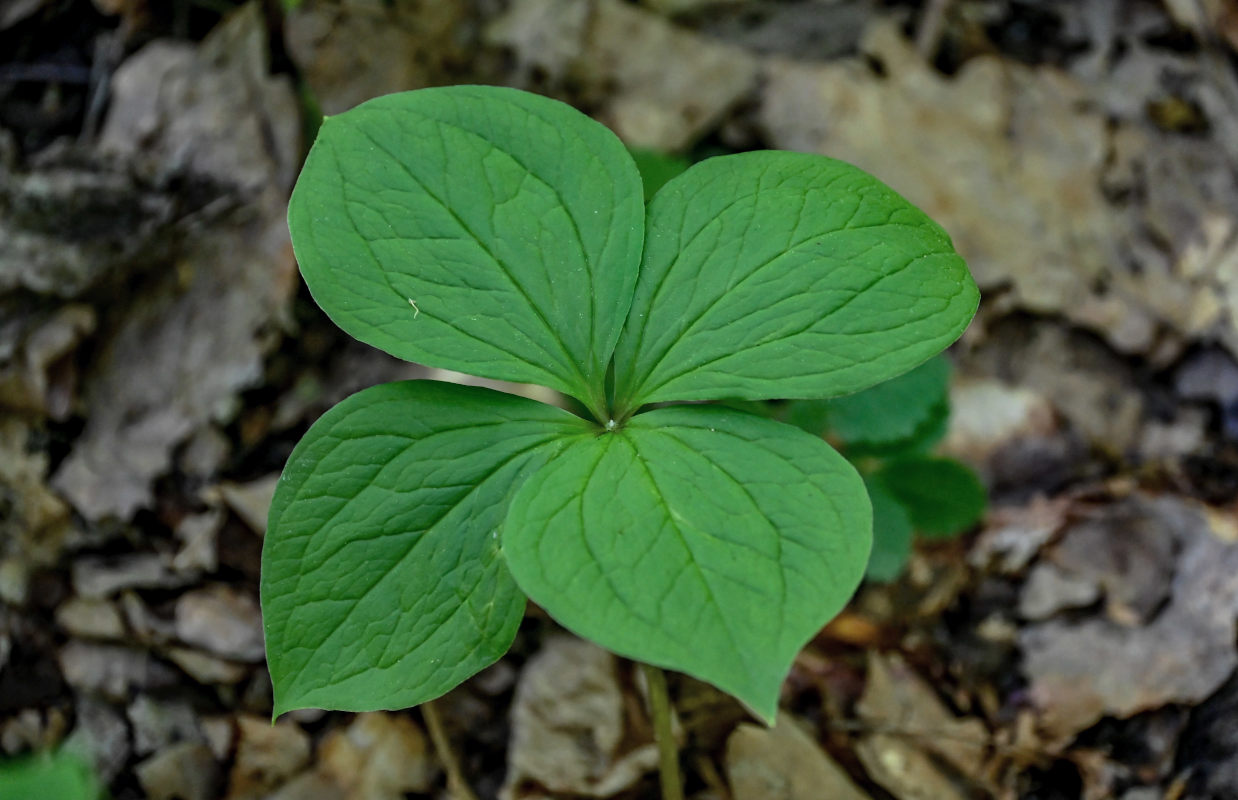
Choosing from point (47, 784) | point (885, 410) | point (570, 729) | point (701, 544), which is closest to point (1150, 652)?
point (885, 410)

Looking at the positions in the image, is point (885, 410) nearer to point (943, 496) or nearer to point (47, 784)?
point (943, 496)

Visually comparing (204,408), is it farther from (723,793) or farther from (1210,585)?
(1210,585)

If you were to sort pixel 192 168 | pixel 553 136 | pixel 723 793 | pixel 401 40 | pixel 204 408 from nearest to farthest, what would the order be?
1. pixel 553 136
2. pixel 723 793
3. pixel 204 408
4. pixel 192 168
5. pixel 401 40

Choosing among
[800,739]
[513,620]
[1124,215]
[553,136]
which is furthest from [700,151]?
[513,620]

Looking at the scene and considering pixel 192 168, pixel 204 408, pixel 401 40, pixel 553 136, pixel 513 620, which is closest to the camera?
pixel 513 620

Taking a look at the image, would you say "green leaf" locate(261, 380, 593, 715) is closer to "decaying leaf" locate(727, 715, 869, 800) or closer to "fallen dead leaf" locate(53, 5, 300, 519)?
"decaying leaf" locate(727, 715, 869, 800)

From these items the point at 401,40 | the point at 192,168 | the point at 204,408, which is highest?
the point at 401,40

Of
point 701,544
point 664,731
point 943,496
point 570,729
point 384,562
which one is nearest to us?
point 701,544

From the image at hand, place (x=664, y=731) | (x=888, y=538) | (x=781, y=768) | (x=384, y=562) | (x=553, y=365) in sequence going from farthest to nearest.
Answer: (x=888, y=538) → (x=781, y=768) → (x=664, y=731) → (x=553, y=365) → (x=384, y=562)
